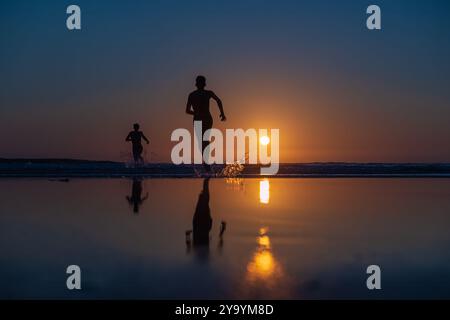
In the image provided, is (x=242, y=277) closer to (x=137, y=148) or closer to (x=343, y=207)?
(x=343, y=207)

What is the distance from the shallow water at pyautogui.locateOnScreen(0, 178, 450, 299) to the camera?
7.95 ft

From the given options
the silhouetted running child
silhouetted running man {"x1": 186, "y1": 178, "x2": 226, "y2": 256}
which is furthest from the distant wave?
silhouetted running man {"x1": 186, "y1": 178, "x2": 226, "y2": 256}

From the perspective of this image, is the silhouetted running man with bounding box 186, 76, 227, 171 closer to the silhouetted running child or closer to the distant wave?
the distant wave

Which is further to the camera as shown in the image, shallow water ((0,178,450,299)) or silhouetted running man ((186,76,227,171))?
silhouetted running man ((186,76,227,171))

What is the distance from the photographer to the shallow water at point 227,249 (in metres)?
2.42

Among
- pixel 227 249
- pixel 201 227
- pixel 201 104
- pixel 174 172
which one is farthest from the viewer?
pixel 174 172

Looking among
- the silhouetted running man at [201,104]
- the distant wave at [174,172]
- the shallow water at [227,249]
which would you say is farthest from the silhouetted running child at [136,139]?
the shallow water at [227,249]

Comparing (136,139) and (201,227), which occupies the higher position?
(136,139)

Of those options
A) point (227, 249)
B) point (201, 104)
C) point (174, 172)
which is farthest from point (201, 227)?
point (174, 172)

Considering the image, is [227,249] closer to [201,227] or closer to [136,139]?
[201,227]

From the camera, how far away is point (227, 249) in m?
3.26

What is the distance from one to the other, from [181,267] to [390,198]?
494 centimetres
